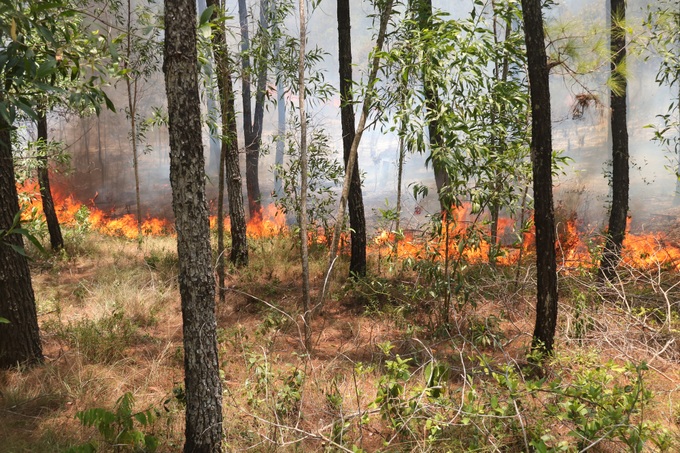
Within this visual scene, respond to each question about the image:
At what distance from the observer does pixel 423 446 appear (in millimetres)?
3199

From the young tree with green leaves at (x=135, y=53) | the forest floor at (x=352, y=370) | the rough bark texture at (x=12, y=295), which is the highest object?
the young tree with green leaves at (x=135, y=53)

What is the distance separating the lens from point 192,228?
296 cm

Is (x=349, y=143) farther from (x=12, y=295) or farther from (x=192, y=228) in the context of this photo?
(x=192, y=228)

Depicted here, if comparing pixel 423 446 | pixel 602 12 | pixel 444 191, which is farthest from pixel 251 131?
pixel 602 12

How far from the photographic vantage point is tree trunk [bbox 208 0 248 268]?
668 cm

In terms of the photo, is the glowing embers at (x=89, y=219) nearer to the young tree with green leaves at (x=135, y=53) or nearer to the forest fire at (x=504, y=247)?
the young tree with green leaves at (x=135, y=53)

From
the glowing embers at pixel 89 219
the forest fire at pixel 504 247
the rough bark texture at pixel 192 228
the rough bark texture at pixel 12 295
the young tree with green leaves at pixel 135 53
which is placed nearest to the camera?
the rough bark texture at pixel 192 228

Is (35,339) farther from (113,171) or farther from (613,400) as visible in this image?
(113,171)

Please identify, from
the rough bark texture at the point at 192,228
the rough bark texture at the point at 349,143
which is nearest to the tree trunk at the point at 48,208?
the rough bark texture at the point at 349,143

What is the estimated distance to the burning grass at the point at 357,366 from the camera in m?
3.34

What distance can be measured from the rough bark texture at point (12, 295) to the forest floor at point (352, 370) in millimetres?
234

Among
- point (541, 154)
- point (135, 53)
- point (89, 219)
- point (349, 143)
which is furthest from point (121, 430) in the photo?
point (89, 219)

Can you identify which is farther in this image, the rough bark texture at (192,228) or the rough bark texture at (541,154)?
the rough bark texture at (541,154)

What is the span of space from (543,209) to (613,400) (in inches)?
68.1
